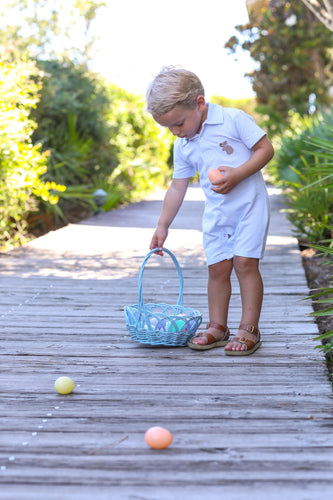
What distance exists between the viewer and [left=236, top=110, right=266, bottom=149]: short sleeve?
3.09 meters

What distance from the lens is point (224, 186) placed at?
3.02m

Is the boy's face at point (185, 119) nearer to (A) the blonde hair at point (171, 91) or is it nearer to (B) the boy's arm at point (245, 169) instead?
(A) the blonde hair at point (171, 91)

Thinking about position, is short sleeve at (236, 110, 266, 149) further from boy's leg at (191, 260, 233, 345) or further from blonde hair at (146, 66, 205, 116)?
boy's leg at (191, 260, 233, 345)

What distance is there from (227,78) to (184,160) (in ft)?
103

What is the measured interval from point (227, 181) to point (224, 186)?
3cm

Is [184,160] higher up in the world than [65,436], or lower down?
higher up

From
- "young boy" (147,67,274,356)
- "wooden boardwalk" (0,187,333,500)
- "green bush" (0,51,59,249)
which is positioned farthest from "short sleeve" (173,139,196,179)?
"green bush" (0,51,59,249)

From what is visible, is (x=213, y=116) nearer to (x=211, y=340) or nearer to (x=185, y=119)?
(x=185, y=119)

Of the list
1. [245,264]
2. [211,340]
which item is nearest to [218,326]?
[211,340]

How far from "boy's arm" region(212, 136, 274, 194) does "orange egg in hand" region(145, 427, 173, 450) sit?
132 centimetres

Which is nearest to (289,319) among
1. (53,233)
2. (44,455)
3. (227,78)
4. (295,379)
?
(295,379)

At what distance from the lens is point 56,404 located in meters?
2.47

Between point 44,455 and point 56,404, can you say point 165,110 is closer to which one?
point 56,404

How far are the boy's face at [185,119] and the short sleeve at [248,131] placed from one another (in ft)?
0.59
